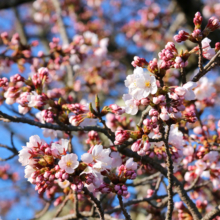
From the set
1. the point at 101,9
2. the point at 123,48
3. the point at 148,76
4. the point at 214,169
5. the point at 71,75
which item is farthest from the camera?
the point at 101,9

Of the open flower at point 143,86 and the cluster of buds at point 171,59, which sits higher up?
the cluster of buds at point 171,59

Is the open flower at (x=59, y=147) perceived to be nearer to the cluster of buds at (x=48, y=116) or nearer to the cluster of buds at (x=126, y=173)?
the cluster of buds at (x=48, y=116)

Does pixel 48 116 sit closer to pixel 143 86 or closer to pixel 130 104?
pixel 130 104

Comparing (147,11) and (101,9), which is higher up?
(101,9)

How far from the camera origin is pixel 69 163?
56.2 inches

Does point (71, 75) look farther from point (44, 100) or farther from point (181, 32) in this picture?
point (181, 32)

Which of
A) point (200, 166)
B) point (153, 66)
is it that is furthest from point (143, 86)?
point (200, 166)

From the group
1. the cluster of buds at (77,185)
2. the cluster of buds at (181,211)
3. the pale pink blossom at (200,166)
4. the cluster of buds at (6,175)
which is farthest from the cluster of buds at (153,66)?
the cluster of buds at (6,175)

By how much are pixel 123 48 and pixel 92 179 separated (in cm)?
524

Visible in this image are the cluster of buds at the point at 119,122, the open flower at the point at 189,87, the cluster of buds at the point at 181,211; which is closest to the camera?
the open flower at the point at 189,87

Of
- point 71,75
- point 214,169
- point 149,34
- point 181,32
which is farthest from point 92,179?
point 149,34

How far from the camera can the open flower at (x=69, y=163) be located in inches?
55.6

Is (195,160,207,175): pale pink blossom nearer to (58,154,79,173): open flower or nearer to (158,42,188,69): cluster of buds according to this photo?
(158,42,188,69): cluster of buds

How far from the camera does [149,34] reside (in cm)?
583
